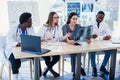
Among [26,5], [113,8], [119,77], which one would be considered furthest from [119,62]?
[26,5]

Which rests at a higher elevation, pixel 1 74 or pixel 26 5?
pixel 26 5

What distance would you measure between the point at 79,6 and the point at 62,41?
152 centimetres

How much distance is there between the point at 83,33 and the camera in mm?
3014

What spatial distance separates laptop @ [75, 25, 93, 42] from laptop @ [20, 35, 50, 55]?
652 millimetres

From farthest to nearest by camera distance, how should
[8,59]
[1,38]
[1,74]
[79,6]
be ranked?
[79,6]
[1,74]
[1,38]
[8,59]

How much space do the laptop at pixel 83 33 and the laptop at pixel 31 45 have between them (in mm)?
652

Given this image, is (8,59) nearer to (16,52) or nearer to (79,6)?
(16,52)

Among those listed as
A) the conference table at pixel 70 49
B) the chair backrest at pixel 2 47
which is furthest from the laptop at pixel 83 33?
the chair backrest at pixel 2 47

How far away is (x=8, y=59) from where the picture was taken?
297 centimetres

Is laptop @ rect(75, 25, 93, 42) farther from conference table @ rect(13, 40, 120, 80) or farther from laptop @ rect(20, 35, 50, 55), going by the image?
laptop @ rect(20, 35, 50, 55)

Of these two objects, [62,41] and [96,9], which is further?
[96,9]

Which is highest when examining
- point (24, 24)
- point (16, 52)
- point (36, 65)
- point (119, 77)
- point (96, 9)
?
point (96, 9)

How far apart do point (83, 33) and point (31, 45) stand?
86 centimetres

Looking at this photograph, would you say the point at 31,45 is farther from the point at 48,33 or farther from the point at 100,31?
the point at 100,31
